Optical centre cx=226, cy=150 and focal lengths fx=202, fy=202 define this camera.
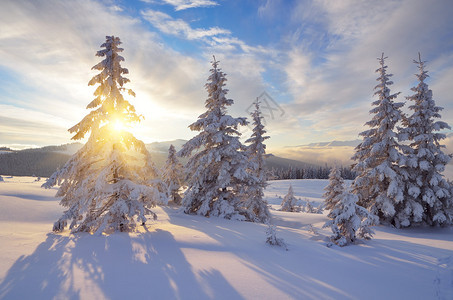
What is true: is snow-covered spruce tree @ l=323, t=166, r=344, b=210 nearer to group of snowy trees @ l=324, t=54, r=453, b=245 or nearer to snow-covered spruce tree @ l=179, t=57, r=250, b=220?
group of snowy trees @ l=324, t=54, r=453, b=245

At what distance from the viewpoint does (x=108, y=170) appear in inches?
336

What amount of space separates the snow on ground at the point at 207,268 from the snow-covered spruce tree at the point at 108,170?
920mm

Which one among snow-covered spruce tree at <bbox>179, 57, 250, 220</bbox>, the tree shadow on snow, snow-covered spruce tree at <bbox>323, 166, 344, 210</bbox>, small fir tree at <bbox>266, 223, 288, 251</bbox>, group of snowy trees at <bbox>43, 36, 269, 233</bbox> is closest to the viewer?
the tree shadow on snow

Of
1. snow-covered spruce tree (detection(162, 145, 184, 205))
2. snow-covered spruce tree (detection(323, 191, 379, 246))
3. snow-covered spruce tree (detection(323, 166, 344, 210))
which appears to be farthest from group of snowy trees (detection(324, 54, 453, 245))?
snow-covered spruce tree (detection(162, 145, 184, 205))

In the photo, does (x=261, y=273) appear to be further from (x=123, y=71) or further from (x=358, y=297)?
(x=123, y=71)

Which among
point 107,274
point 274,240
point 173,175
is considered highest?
point 173,175

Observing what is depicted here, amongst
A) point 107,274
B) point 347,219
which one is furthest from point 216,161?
point 107,274

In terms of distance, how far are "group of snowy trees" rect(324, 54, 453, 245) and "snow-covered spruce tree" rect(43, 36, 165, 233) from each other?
1352 centimetres

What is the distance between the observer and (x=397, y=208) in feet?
50.5

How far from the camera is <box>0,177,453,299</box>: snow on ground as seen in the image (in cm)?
423

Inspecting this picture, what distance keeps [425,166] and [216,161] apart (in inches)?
591

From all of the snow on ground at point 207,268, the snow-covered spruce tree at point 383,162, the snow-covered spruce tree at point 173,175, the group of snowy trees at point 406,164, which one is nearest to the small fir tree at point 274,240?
the snow on ground at point 207,268

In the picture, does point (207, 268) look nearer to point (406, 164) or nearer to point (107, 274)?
point (107, 274)

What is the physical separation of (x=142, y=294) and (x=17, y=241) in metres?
5.45
